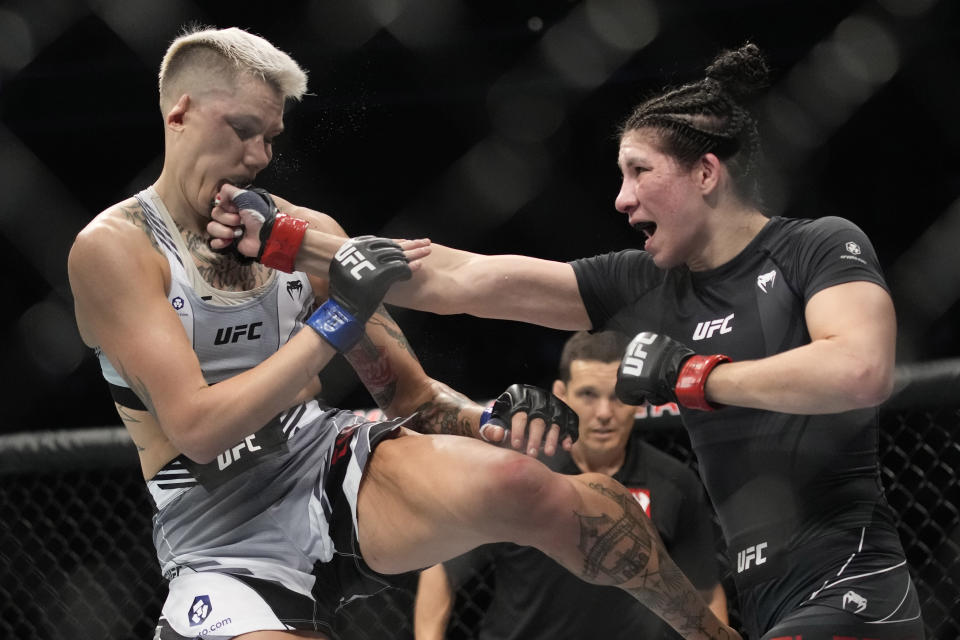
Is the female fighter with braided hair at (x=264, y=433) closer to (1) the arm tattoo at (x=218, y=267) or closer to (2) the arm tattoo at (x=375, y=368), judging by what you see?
(1) the arm tattoo at (x=218, y=267)

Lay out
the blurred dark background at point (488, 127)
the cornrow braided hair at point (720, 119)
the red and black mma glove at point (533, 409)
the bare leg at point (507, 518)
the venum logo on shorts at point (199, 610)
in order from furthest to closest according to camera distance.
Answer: the blurred dark background at point (488, 127) < the cornrow braided hair at point (720, 119) < the red and black mma glove at point (533, 409) < the venum logo on shorts at point (199, 610) < the bare leg at point (507, 518)

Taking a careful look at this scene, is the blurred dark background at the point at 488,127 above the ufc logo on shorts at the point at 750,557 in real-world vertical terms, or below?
above

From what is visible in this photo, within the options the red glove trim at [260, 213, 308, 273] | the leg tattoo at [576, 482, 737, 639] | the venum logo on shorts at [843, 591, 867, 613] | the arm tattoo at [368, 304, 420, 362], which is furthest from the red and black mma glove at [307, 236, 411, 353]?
the venum logo on shorts at [843, 591, 867, 613]

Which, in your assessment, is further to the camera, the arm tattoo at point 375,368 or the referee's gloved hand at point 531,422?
the arm tattoo at point 375,368

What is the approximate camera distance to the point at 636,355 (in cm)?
180

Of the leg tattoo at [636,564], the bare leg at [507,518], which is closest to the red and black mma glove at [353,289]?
the bare leg at [507,518]

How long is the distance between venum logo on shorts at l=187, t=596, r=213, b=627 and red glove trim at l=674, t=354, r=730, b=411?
0.85 meters

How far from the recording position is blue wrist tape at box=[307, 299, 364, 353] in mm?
1709

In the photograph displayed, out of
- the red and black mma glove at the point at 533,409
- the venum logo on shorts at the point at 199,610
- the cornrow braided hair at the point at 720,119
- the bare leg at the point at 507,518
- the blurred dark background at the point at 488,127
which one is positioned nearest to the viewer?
the bare leg at the point at 507,518

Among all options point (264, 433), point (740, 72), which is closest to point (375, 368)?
point (264, 433)

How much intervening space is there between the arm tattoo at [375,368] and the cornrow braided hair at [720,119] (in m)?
0.66

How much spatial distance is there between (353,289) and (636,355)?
1.59ft

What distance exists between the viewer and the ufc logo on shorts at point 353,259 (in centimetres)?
174

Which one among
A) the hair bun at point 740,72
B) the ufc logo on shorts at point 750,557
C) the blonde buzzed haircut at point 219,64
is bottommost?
the ufc logo on shorts at point 750,557
